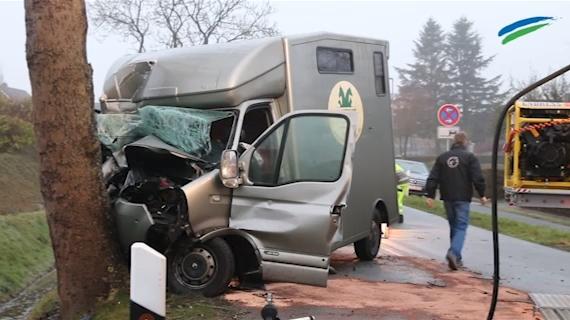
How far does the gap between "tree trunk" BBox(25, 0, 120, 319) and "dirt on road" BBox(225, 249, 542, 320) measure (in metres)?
1.42

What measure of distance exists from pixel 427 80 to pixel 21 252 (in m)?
69.7

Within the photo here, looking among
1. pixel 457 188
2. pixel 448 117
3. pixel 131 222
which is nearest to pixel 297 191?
pixel 131 222

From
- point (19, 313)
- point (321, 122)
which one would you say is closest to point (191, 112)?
point (321, 122)

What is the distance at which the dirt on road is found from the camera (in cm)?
648

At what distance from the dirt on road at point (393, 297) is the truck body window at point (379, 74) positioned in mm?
2565

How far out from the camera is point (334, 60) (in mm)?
8859

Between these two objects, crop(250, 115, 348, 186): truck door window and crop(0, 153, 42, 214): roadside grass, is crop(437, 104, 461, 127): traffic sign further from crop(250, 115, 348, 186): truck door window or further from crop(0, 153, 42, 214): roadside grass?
crop(250, 115, 348, 186): truck door window

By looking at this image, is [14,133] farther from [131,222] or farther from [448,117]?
[131,222]

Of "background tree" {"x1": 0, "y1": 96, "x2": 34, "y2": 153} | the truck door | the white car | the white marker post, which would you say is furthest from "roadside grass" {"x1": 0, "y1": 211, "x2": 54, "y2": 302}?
the white car

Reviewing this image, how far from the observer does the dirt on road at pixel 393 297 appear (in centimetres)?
648

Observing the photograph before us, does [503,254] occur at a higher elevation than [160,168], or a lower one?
lower

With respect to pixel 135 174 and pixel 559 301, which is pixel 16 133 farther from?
pixel 559 301

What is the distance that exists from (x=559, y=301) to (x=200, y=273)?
3.67 meters

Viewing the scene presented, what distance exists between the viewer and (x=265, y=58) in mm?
7660
